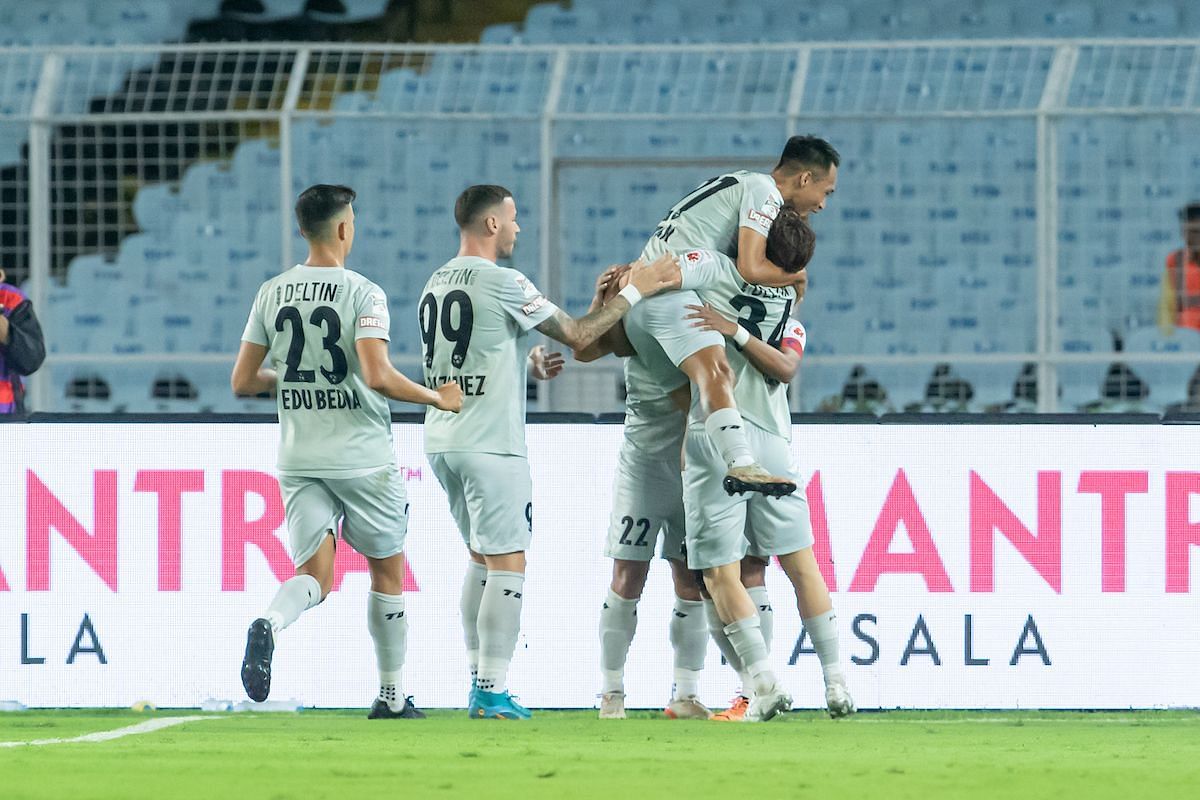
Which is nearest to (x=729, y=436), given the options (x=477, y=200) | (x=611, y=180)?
Result: (x=477, y=200)

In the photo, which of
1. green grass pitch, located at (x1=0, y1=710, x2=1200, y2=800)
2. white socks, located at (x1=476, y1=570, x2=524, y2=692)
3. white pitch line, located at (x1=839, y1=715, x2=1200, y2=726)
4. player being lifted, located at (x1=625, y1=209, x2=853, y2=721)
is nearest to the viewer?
green grass pitch, located at (x1=0, y1=710, x2=1200, y2=800)

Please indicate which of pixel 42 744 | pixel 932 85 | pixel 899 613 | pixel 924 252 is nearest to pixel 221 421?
pixel 42 744

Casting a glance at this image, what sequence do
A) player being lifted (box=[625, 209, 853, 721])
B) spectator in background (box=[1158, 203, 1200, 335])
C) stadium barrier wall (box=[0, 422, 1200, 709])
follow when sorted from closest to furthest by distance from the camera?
player being lifted (box=[625, 209, 853, 721]), stadium barrier wall (box=[0, 422, 1200, 709]), spectator in background (box=[1158, 203, 1200, 335])

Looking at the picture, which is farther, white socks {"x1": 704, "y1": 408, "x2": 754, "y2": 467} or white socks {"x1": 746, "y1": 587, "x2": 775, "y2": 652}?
white socks {"x1": 746, "y1": 587, "x2": 775, "y2": 652}

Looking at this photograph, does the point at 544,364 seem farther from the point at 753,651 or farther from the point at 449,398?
the point at 753,651

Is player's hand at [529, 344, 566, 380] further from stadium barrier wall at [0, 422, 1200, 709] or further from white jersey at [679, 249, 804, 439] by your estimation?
white jersey at [679, 249, 804, 439]

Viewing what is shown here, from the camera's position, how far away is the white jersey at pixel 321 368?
6.69 meters

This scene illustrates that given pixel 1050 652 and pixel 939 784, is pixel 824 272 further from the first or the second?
pixel 939 784

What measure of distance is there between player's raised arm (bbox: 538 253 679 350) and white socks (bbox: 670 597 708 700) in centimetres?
104

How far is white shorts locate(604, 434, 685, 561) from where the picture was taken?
6957 mm

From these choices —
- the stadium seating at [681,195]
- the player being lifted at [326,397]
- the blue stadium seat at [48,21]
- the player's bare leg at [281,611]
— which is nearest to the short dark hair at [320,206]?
the player being lifted at [326,397]

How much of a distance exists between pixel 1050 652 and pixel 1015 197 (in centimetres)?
547

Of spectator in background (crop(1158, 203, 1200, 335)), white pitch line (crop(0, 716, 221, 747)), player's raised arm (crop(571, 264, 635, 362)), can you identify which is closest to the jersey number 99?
player's raised arm (crop(571, 264, 635, 362))

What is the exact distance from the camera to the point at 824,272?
41.1 ft
